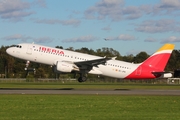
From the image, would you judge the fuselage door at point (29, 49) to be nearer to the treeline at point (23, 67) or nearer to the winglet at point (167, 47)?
the winglet at point (167, 47)

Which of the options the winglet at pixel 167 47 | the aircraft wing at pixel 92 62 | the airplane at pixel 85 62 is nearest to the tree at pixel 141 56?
the winglet at pixel 167 47

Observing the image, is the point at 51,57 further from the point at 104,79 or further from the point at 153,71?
the point at 104,79

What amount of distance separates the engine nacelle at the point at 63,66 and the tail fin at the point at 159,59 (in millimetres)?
12841

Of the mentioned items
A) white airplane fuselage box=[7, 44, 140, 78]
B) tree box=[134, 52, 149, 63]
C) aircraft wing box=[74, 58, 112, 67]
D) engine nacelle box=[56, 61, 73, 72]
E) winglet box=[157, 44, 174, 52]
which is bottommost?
engine nacelle box=[56, 61, 73, 72]

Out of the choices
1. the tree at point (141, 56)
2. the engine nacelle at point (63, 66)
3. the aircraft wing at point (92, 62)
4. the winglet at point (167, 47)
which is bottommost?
the engine nacelle at point (63, 66)

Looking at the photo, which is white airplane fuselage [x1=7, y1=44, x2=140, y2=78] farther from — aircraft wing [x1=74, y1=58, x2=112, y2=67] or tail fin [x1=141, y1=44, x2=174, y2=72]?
tail fin [x1=141, y1=44, x2=174, y2=72]

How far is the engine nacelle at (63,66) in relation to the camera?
53.9 m

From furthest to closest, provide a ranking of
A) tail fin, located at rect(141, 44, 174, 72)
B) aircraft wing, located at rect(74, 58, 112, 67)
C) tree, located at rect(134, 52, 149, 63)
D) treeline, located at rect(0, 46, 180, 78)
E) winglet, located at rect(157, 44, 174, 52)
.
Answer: tree, located at rect(134, 52, 149, 63) → treeline, located at rect(0, 46, 180, 78) → winglet, located at rect(157, 44, 174, 52) → tail fin, located at rect(141, 44, 174, 72) → aircraft wing, located at rect(74, 58, 112, 67)

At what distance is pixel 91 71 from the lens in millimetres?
59125

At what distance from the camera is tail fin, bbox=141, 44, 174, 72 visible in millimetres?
62969

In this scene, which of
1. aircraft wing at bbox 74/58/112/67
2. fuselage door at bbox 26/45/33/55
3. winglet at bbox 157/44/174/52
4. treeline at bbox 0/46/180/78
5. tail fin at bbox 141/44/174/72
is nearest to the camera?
fuselage door at bbox 26/45/33/55

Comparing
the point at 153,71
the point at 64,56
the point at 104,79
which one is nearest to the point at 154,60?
the point at 153,71

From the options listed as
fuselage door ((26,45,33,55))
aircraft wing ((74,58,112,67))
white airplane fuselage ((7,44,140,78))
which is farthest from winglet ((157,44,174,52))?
fuselage door ((26,45,33,55))

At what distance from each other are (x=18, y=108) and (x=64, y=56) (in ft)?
108
